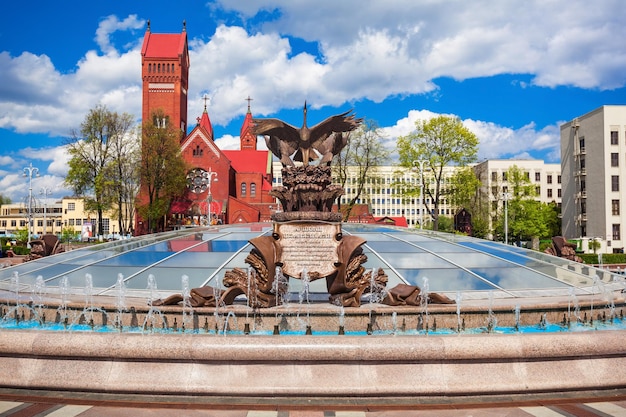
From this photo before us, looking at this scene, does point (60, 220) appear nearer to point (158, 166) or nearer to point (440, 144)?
point (158, 166)

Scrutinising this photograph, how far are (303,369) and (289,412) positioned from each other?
1.86 ft

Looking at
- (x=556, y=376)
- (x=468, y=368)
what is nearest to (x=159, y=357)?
(x=468, y=368)

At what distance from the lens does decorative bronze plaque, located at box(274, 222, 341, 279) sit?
10227mm

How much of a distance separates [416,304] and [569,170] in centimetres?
5219

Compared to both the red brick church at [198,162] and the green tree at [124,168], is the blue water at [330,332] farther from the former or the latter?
the red brick church at [198,162]

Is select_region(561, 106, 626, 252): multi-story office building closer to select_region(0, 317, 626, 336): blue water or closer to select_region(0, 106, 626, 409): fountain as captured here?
select_region(0, 106, 626, 409): fountain

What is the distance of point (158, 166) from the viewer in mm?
50375

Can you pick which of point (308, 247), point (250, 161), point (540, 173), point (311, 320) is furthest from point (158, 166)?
point (540, 173)

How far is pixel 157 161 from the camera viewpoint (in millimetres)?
50125

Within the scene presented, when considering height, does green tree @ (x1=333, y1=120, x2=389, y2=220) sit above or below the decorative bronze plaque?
above

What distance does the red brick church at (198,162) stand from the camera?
62031mm

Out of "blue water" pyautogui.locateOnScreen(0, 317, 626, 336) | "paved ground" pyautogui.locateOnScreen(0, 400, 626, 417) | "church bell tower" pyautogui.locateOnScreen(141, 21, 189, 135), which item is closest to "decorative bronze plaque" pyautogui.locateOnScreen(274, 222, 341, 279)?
"blue water" pyautogui.locateOnScreen(0, 317, 626, 336)

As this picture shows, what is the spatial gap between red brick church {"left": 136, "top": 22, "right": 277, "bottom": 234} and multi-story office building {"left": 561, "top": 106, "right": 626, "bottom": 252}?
3631 cm

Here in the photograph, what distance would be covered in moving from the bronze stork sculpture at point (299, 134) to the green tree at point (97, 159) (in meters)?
36.1
